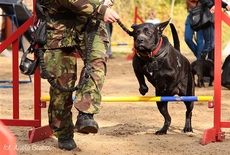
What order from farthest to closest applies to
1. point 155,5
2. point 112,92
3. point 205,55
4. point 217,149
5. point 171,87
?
point 155,5, point 205,55, point 112,92, point 171,87, point 217,149

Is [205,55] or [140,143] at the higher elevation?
[205,55]

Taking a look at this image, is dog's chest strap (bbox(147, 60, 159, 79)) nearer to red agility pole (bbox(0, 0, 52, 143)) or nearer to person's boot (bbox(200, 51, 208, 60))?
red agility pole (bbox(0, 0, 52, 143))

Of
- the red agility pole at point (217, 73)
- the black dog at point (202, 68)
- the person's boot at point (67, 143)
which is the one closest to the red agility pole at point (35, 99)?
the person's boot at point (67, 143)

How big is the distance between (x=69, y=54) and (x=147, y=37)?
1101 millimetres

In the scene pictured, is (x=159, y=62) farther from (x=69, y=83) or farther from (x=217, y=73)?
(x=69, y=83)

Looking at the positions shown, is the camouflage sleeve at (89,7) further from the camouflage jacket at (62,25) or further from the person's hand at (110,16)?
the camouflage jacket at (62,25)

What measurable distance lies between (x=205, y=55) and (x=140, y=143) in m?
5.36

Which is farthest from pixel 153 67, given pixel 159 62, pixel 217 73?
pixel 217 73

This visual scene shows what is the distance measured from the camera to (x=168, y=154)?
482cm

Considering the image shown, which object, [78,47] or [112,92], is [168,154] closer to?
[78,47]

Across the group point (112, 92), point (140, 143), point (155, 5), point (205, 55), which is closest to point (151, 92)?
point (112, 92)

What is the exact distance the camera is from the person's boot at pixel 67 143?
489cm

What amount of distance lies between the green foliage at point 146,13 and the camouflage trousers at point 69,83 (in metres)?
16.1

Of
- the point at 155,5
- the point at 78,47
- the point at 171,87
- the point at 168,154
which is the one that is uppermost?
the point at 155,5
